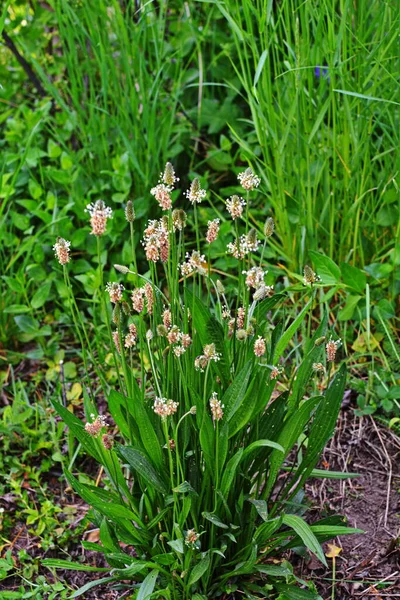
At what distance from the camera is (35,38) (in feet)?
10.7

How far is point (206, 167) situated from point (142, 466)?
1744 millimetres

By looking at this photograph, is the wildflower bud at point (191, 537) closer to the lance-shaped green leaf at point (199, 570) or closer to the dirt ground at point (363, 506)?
the lance-shaped green leaf at point (199, 570)

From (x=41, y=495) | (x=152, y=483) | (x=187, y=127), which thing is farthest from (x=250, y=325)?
(x=187, y=127)

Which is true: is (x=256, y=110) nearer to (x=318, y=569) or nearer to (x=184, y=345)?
(x=184, y=345)

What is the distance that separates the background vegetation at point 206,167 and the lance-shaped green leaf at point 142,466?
1.92ft

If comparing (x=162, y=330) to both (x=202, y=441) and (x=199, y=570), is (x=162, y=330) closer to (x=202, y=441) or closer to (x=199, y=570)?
(x=202, y=441)

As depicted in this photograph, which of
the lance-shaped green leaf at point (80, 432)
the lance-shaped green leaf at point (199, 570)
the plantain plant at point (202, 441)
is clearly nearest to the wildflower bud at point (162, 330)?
the plantain plant at point (202, 441)

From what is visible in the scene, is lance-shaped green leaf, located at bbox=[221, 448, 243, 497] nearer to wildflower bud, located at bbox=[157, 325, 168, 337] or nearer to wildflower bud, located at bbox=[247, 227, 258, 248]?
wildflower bud, located at bbox=[157, 325, 168, 337]

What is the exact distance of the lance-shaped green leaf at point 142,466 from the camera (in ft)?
5.43

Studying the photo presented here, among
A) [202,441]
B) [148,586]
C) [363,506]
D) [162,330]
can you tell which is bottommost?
[363,506]

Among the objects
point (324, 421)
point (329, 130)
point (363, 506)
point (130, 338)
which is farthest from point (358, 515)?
point (329, 130)

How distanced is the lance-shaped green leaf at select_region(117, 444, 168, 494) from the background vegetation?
0.58 metres

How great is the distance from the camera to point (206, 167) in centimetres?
317

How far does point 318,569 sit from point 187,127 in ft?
5.93
